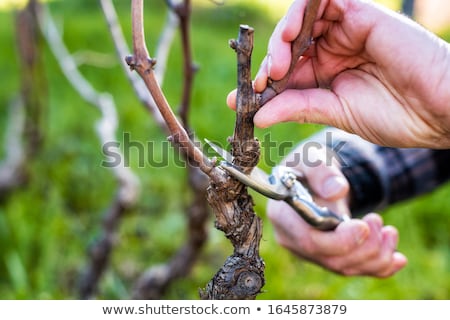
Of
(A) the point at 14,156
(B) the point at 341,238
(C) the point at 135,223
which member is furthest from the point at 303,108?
(A) the point at 14,156

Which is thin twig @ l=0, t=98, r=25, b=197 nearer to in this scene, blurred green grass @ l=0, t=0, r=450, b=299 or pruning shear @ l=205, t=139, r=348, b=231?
blurred green grass @ l=0, t=0, r=450, b=299

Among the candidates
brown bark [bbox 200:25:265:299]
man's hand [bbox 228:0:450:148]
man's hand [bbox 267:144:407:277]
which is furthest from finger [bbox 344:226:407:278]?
brown bark [bbox 200:25:265:299]

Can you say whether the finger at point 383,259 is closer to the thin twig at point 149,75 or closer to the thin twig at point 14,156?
the thin twig at point 149,75

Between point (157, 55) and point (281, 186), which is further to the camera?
point (157, 55)

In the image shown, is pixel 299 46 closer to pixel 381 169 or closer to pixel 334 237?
pixel 334 237

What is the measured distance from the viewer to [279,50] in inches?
37.6

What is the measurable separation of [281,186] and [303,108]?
0.15 metres

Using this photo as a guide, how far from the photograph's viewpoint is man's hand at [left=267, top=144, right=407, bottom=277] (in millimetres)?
1374

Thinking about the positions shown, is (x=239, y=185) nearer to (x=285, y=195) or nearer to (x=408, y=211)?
(x=285, y=195)

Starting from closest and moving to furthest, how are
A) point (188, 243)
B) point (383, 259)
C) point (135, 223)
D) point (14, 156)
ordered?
point (383, 259) < point (188, 243) < point (135, 223) < point (14, 156)

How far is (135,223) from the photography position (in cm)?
260

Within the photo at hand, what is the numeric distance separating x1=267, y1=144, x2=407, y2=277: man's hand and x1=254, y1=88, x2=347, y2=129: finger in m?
0.36
